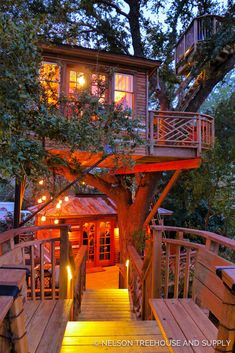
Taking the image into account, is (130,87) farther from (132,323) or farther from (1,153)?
(132,323)

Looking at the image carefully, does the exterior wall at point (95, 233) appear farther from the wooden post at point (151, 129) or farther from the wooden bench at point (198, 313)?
the wooden bench at point (198, 313)

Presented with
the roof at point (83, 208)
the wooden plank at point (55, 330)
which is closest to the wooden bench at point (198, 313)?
the wooden plank at point (55, 330)

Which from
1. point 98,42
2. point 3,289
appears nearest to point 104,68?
point 98,42

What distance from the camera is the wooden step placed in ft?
7.60

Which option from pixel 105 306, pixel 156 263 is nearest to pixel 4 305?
pixel 156 263

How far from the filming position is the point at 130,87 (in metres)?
8.57

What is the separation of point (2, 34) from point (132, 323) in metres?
3.46

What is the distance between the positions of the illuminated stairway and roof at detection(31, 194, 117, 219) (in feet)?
16.6

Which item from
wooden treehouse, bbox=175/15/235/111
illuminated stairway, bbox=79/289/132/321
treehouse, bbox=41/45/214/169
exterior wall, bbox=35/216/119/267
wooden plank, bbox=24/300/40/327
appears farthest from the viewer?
exterior wall, bbox=35/216/119/267

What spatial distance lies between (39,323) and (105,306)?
318 cm

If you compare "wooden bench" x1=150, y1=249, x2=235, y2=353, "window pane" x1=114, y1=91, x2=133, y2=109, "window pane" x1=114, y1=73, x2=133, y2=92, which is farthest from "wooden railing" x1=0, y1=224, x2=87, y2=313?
"window pane" x1=114, y1=73, x2=133, y2=92

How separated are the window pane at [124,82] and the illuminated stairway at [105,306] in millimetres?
5986

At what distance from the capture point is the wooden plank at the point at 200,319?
84.9 inches

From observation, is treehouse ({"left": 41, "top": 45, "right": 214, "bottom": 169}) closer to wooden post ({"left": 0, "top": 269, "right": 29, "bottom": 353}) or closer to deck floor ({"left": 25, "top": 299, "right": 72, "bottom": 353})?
deck floor ({"left": 25, "top": 299, "right": 72, "bottom": 353})
